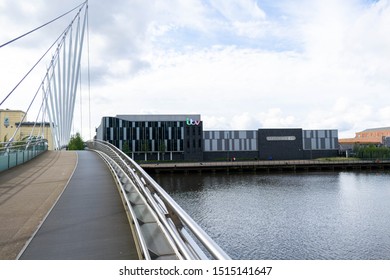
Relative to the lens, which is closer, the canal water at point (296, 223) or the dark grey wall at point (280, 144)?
the canal water at point (296, 223)

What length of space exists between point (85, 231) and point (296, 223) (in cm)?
1632

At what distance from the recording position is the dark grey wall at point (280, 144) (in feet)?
252

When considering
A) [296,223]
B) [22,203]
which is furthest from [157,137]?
[22,203]

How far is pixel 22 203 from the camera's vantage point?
7277 mm

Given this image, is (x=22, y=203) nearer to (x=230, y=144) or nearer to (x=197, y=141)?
(x=197, y=141)

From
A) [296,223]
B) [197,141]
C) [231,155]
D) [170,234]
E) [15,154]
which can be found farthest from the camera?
[231,155]

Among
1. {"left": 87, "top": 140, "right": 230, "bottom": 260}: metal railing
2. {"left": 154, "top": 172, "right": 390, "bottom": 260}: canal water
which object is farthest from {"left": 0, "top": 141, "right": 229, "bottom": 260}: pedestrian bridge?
{"left": 154, "top": 172, "right": 390, "bottom": 260}: canal water

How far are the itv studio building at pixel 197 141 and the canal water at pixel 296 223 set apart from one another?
44.9 m

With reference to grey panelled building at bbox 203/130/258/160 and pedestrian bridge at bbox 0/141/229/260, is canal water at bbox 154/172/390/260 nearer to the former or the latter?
pedestrian bridge at bbox 0/141/229/260

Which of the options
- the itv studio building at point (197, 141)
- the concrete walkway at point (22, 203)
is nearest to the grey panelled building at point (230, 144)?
the itv studio building at point (197, 141)

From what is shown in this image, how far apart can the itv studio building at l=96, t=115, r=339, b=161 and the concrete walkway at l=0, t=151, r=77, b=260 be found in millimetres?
62558

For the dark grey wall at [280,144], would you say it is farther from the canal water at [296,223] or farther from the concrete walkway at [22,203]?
the concrete walkway at [22,203]

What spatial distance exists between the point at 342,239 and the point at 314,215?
214 inches
